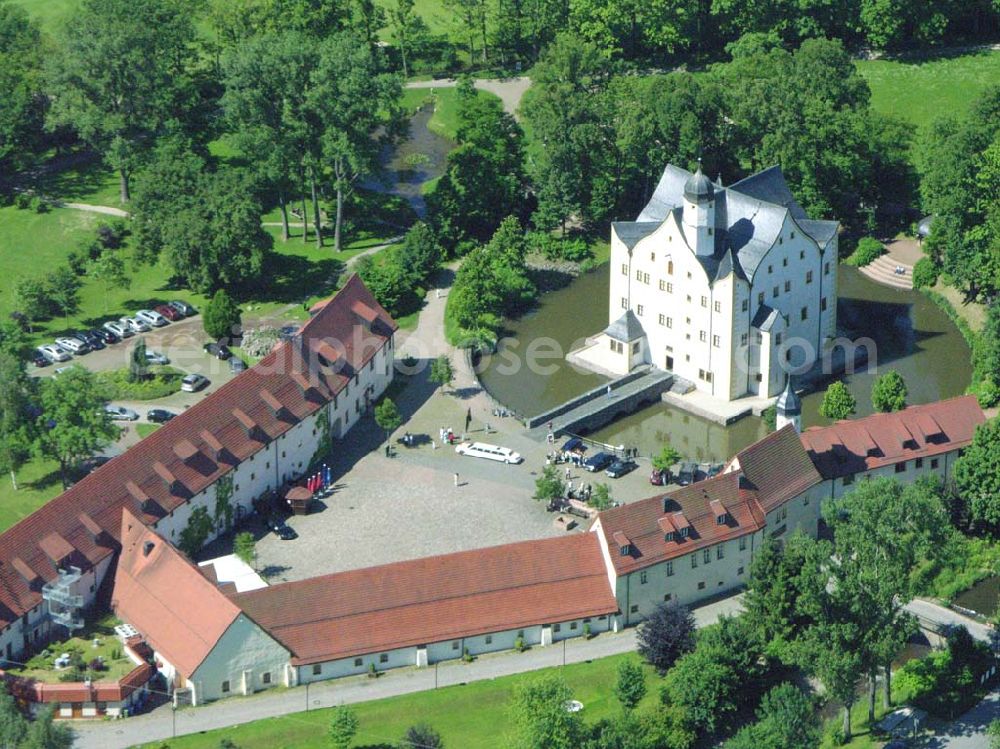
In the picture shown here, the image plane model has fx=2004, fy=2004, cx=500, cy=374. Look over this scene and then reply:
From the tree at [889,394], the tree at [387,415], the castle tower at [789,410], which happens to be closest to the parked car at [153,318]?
the tree at [387,415]

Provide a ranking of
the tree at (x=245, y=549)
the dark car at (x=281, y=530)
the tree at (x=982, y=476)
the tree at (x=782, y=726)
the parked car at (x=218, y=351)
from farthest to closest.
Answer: the parked car at (x=218, y=351) < the dark car at (x=281, y=530) < the tree at (x=982, y=476) < the tree at (x=245, y=549) < the tree at (x=782, y=726)

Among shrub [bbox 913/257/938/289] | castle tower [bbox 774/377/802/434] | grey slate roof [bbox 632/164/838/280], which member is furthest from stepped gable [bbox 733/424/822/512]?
shrub [bbox 913/257/938/289]

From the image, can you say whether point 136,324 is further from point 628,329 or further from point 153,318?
point 628,329

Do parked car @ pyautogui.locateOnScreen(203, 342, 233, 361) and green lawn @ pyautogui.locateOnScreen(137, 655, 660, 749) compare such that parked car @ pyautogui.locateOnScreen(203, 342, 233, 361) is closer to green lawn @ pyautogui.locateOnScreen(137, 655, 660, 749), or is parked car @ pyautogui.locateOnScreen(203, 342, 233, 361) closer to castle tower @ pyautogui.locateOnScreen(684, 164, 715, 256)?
castle tower @ pyautogui.locateOnScreen(684, 164, 715, 256)

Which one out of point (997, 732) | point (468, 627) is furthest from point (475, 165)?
point (997, 732)

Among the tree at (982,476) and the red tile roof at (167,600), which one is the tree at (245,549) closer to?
the red tile roof at (167,600)

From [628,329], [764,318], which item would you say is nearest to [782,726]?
[764,318]

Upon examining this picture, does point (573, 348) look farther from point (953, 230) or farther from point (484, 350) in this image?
point (953, 230)
